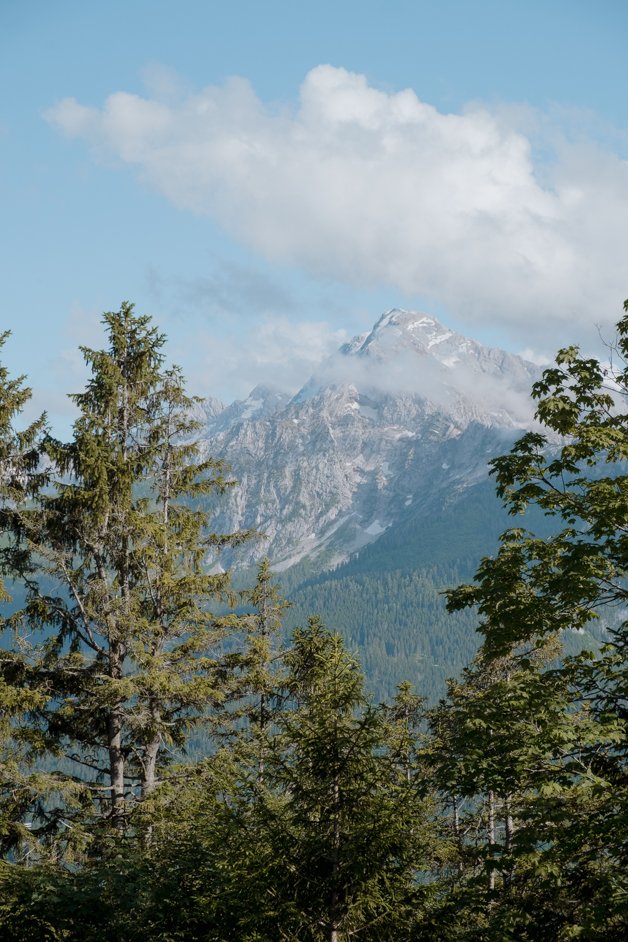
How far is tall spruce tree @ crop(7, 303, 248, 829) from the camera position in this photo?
18266mm

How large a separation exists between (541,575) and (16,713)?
11379 millimetres

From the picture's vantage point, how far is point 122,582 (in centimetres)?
1959

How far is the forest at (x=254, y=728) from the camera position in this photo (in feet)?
36.0

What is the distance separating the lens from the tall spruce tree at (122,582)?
18.3m

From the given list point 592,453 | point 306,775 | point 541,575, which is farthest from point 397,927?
point 592,453

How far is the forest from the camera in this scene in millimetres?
10961

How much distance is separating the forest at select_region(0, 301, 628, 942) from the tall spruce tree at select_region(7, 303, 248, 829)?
0.07m

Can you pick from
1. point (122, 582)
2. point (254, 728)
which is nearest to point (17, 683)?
point (122, 582)

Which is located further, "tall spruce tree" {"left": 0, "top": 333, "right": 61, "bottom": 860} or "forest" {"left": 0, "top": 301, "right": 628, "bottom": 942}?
"tall spruce tree" {"left": 0, "top": 333, "right": 61, "bottom": 860}

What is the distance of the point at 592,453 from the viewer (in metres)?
13.2

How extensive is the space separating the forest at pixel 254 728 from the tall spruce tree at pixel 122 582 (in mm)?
67

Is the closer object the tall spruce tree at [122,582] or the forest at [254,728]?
the forest at [254,728]

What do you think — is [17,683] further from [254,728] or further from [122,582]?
[254,728]

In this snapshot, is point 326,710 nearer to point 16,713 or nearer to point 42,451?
point 16,713
